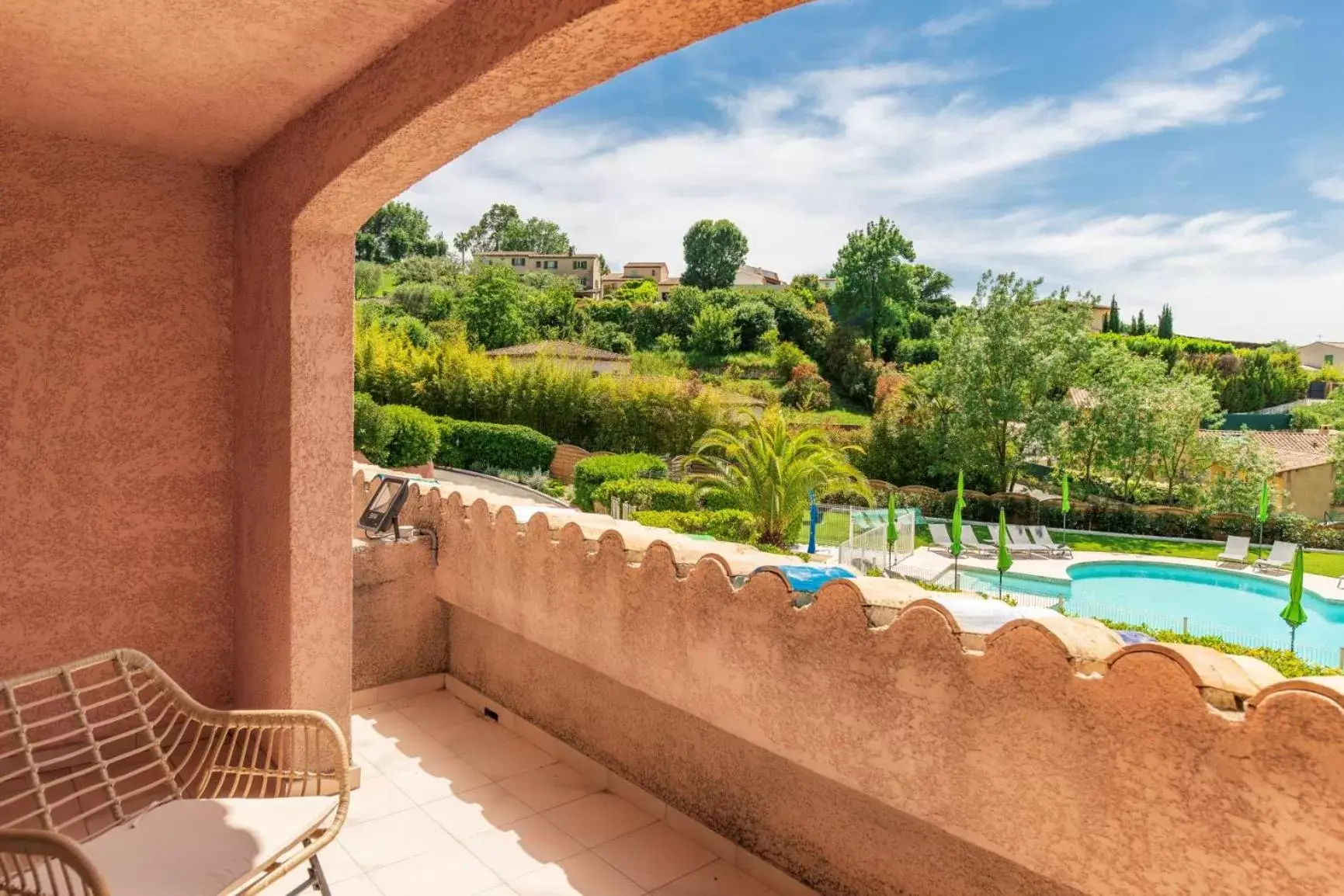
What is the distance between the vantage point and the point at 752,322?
40.0m

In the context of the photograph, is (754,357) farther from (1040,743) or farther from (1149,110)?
(1040,743)

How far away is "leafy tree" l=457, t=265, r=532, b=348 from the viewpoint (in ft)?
118

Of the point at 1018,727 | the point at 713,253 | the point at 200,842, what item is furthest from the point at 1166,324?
the point at 200,842

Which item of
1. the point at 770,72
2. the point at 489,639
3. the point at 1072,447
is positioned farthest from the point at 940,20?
the point at 489,639

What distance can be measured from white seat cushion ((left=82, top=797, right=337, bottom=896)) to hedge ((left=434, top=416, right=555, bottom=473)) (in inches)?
652

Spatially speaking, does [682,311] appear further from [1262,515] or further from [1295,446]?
[1262,515]

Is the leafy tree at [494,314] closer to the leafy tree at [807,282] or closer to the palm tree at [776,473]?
the leafy tree at [807,282]

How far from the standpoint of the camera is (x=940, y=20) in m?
55.9

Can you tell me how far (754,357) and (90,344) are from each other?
36.2m

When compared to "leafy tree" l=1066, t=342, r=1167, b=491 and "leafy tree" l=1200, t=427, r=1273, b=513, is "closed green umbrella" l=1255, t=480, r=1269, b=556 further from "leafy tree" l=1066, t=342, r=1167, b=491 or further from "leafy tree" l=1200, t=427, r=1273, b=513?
"leafy tree" l=1066, t=342, r=1167, b=491

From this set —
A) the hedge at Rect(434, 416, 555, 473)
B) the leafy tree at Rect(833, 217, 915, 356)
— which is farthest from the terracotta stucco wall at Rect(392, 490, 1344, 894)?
the leafy tree at Rect(833, 217, 915, 356)

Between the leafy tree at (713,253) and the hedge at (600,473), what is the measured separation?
3951 cm

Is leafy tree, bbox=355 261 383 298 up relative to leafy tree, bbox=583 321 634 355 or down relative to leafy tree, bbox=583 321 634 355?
up

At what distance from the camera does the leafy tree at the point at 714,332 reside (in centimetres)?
3950
